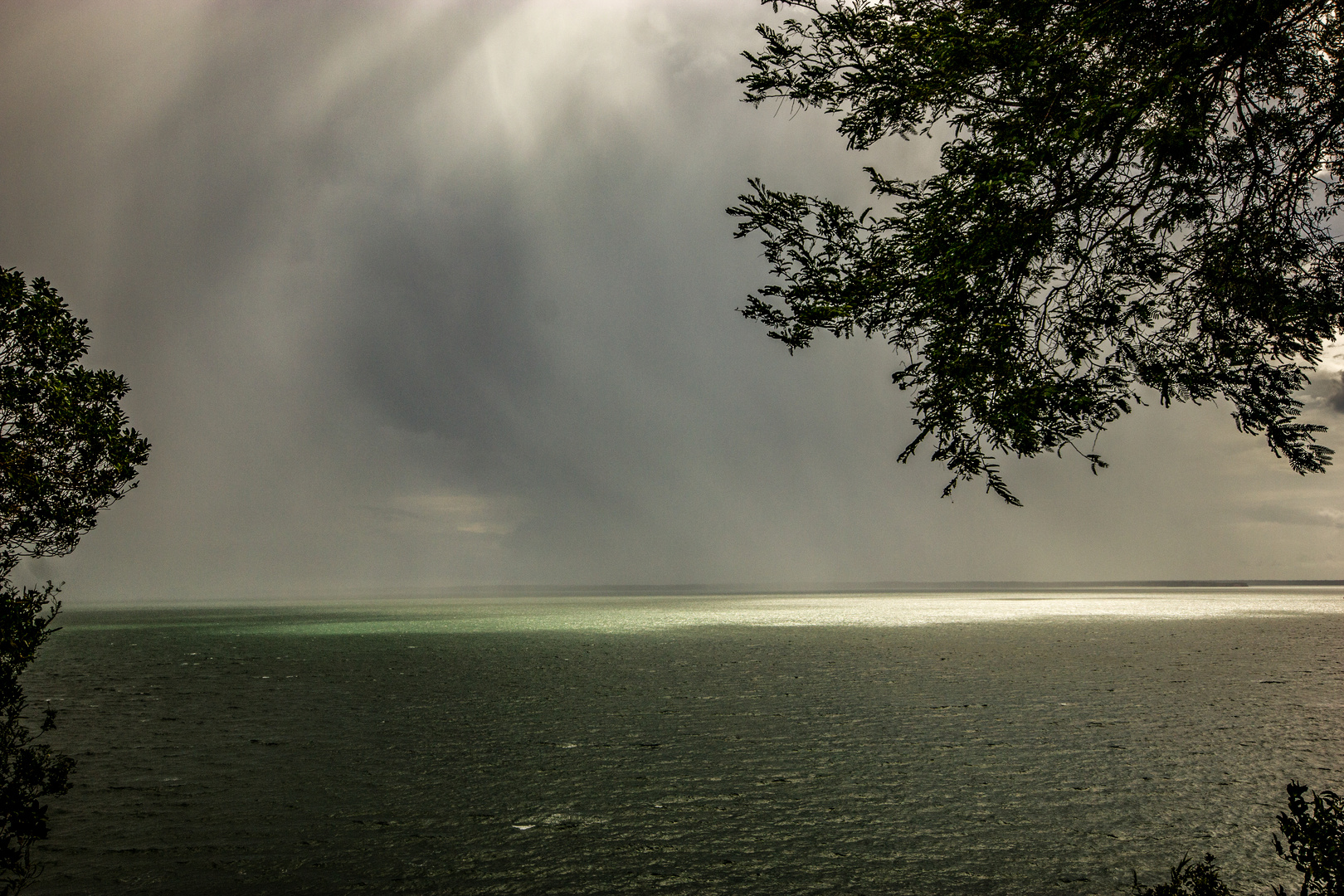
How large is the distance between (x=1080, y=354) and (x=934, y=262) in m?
2.58

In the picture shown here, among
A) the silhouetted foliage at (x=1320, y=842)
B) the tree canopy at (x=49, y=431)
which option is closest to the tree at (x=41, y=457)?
the tree canopy at (x=49, y=431)

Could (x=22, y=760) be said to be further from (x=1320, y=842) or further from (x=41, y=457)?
(x=1320, y=842)

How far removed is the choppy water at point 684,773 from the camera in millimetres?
7539

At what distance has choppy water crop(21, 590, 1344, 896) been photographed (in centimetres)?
754

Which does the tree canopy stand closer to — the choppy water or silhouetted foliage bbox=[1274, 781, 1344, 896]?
the choppy water

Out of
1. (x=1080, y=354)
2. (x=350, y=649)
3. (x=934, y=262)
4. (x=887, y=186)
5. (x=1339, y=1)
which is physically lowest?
(x=350, y=649)

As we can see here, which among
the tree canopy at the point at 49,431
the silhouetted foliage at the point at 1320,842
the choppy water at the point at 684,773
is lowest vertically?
the choppy water at the point at 684,773

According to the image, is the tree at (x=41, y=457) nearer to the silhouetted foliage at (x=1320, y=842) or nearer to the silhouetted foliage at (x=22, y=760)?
the silhouetted foliage at (x=22, y=760)

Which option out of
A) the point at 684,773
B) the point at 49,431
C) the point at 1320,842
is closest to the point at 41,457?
the point at 49,431

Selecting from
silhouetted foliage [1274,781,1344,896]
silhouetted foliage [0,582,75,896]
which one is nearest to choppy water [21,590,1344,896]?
silhouetted foliage [0,582,75,896]

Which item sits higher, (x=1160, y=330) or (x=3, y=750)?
(x=1160, y=330)

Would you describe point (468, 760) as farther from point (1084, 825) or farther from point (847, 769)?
point (1084, 825)

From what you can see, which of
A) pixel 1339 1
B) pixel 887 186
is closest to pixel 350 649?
pixel 887 186

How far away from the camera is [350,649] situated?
32.8 m
